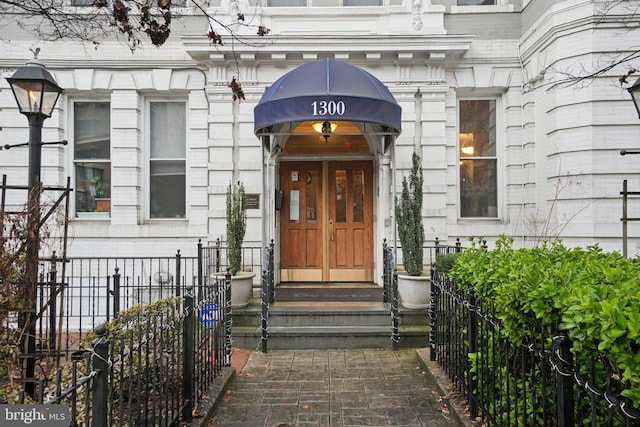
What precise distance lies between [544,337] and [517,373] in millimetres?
572

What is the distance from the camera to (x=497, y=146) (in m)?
9.20

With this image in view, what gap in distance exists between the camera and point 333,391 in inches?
200

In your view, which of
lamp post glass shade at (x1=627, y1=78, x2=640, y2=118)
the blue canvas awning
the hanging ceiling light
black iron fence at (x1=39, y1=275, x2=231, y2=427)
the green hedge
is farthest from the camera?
the hanging ceiling light

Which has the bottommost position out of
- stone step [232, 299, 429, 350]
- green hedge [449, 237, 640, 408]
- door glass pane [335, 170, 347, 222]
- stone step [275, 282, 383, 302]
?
stone step [232, 299, 429, 350]

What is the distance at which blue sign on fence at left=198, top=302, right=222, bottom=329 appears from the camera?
477 centimetres

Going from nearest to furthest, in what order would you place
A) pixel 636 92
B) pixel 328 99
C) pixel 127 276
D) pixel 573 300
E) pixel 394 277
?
pixel 573 300 < pixel 636 92 < pixel 328 99 < pixel 394 277 < pixel 127 276

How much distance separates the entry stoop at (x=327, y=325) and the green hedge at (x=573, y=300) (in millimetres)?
2576

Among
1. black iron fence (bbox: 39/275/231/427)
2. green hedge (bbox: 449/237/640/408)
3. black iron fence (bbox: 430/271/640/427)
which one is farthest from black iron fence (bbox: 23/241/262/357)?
green hedge (bbox: 449/237/640/408)

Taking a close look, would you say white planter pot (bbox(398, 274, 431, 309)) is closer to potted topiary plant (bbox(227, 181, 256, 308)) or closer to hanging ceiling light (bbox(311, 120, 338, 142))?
potted topiary plant (bbox(227, 181, 256, 308))

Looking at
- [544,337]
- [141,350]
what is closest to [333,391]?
[141,350]

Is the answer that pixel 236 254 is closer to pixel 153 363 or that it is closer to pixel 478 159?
pixel 153 363

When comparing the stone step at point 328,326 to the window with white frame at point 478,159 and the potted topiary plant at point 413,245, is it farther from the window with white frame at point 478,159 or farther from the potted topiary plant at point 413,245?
the window with white frame at point 478,159

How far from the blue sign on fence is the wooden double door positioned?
14.1 feet

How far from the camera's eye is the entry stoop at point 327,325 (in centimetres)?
670
